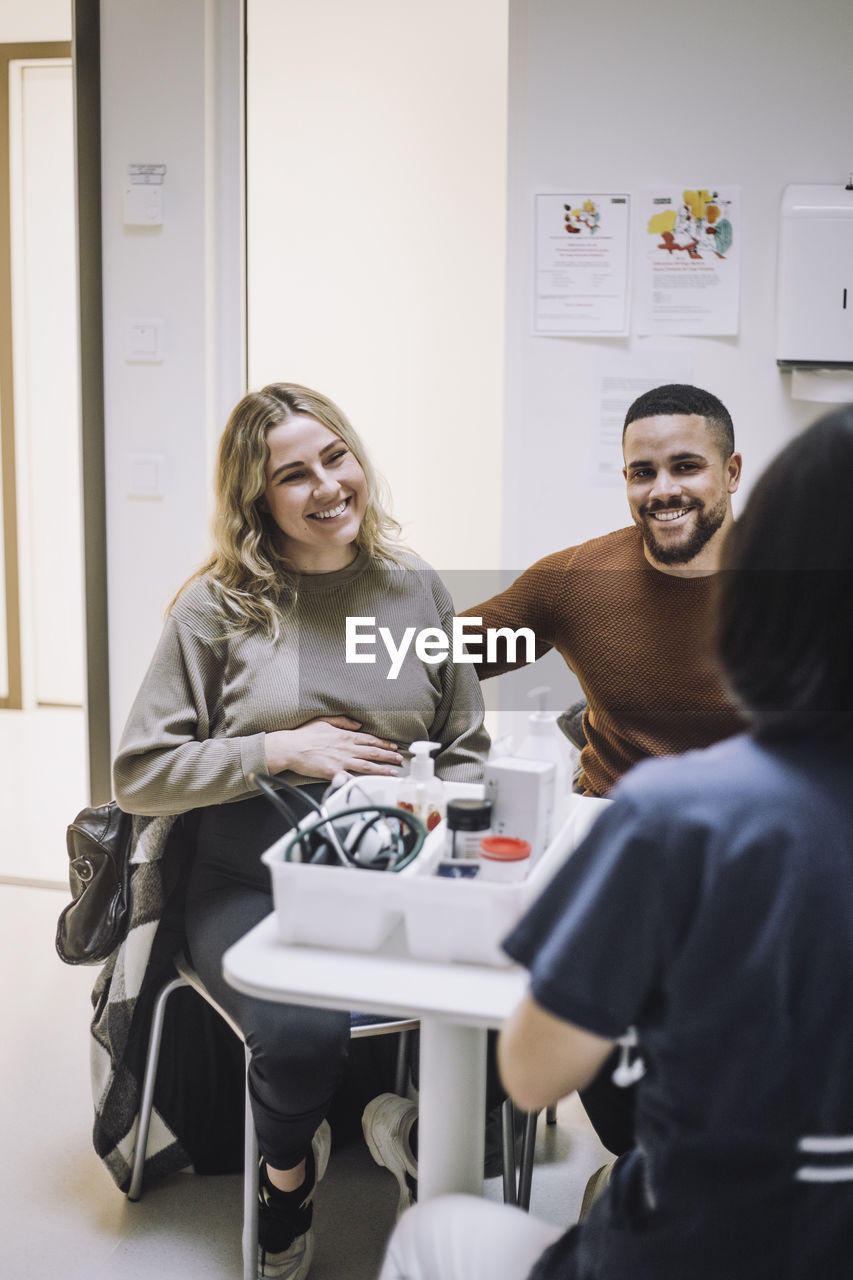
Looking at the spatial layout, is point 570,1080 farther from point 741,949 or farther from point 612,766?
point 612,766

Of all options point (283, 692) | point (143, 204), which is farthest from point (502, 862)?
point (143, 204)

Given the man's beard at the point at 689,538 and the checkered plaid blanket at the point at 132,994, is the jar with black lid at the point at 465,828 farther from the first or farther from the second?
the man's beard at the point at 689,538

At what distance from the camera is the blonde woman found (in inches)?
59.6

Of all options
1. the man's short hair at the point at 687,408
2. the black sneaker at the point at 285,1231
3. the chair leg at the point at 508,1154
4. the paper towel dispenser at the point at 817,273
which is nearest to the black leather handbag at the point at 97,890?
the black sneaker at the point at 285,1231

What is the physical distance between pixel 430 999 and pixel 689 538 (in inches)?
43.0

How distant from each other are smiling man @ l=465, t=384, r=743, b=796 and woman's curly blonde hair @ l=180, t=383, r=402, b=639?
12.5 inches

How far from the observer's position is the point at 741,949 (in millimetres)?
708

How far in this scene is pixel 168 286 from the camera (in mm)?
2756

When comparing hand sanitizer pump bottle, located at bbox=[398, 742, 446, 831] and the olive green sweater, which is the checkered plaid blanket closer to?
the olive green sweater

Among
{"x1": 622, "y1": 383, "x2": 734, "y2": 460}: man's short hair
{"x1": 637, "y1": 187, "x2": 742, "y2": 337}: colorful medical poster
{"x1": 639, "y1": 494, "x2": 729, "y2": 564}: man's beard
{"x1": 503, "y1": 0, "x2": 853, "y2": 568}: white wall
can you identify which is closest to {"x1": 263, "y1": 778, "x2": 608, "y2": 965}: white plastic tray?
{"x1": 639, "y1": 494, "x2": 729, "y2": 564}: man's beard

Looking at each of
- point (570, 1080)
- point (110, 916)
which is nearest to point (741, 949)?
point (570, 1080)

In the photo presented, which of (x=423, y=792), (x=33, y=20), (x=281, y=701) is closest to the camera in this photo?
(x=423, y=792)

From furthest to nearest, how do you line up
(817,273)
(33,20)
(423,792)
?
1. (33,20)
2. (817,273)
3. (423,792)

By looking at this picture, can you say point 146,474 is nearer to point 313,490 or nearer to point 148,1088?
point 313,490
